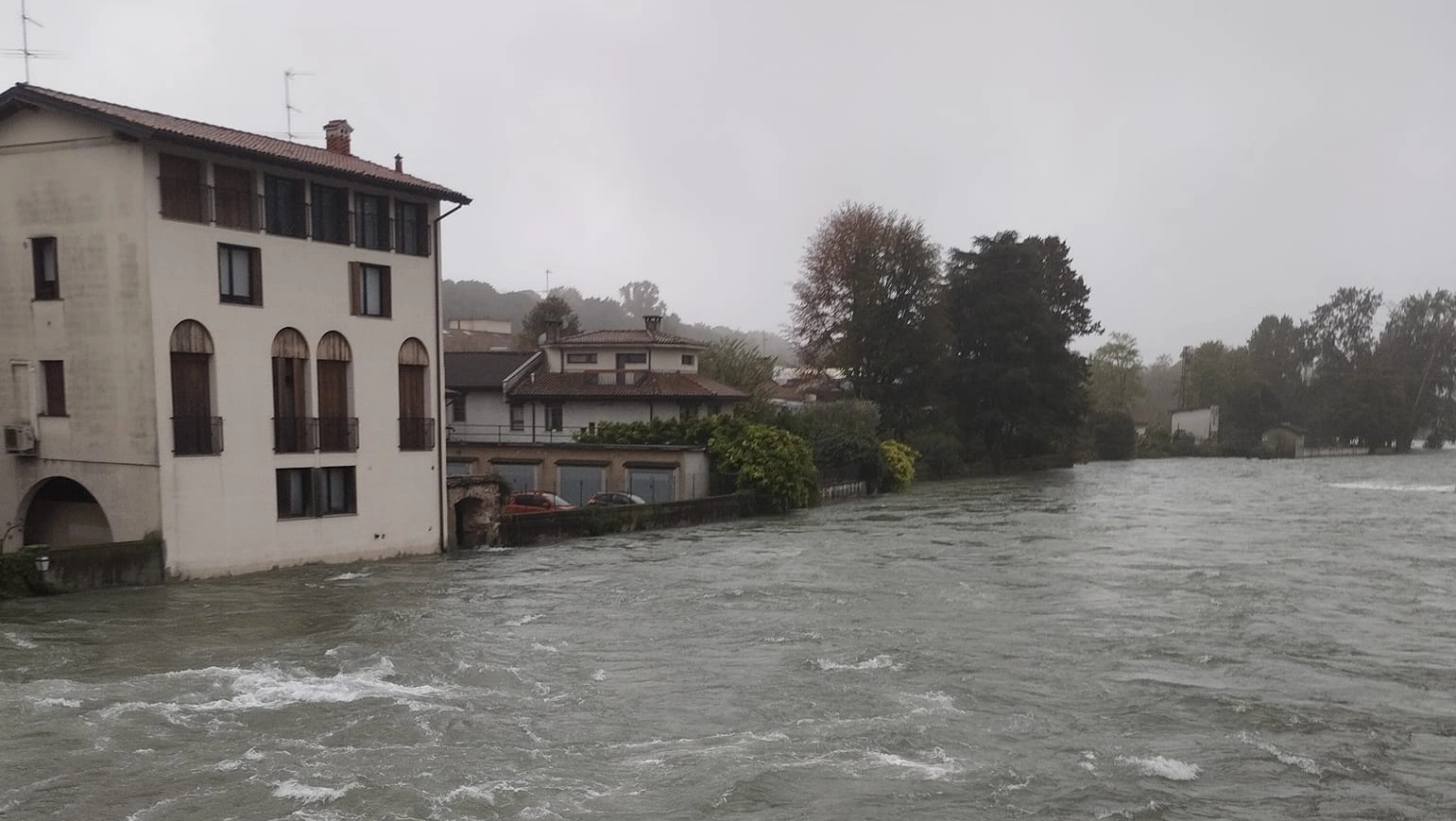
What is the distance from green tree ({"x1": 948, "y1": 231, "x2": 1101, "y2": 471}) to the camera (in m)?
66.8

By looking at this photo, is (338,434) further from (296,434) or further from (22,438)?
(22,438)

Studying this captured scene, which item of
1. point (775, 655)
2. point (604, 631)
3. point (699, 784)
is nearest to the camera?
point (699, 784)

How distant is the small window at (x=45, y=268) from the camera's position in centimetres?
2394

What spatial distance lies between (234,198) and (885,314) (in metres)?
43.0

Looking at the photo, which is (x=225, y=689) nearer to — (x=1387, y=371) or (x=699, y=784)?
(x=699, y=784)

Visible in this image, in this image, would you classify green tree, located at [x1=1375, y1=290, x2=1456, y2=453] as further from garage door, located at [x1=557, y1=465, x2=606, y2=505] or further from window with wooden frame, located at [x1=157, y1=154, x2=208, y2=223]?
window with wooden frame, located at [x1=157, y1=154, x2=208, y2=223]

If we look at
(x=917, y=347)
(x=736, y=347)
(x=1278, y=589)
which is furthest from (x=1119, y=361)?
(x=1278, y=589)

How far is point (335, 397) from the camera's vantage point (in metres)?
26.9

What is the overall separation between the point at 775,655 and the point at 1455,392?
115964mm

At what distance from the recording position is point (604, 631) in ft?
65.8

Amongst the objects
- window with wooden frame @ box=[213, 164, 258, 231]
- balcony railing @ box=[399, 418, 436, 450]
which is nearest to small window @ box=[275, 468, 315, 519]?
balcony railing @ box=[399, 418, 436, 450]

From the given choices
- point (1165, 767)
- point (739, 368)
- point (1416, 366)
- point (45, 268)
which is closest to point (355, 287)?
point (45, 268)

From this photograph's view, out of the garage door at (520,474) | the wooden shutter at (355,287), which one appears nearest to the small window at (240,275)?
the wooden shutter at (355,287)

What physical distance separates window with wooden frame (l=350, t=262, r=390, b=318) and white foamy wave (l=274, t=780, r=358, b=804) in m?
17.2
